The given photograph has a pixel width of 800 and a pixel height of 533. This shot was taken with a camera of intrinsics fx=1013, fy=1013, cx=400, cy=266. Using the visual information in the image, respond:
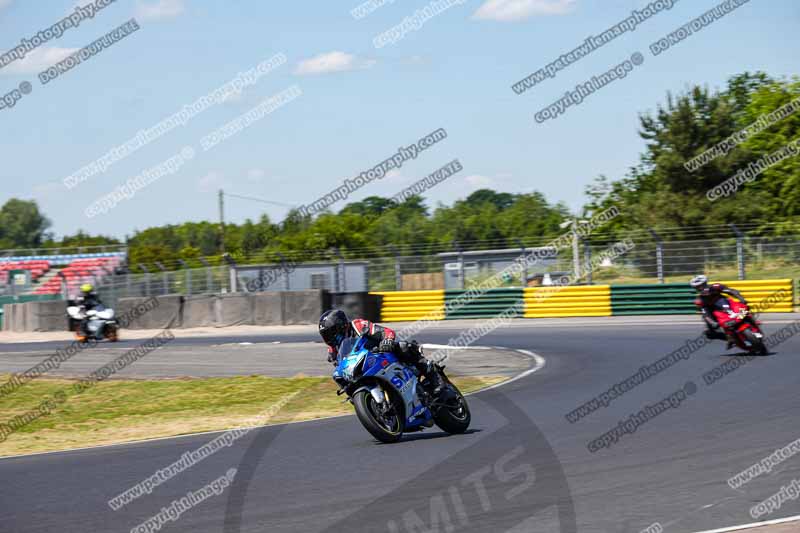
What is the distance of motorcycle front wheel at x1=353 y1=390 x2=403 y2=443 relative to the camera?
9.12m

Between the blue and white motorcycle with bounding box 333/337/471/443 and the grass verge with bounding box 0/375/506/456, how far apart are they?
110 inches

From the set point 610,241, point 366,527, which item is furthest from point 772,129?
point 366,527

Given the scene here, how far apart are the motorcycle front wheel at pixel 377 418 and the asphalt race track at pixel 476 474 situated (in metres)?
0.13

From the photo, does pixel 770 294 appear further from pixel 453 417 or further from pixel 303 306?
pixel 453 417

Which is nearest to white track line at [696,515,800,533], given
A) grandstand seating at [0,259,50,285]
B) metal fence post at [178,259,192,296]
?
metal fence post at [178,259,192,296]

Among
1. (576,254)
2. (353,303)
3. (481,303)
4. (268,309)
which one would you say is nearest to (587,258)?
(576,254)

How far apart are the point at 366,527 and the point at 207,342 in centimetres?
2089

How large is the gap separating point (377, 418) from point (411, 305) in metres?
21.4

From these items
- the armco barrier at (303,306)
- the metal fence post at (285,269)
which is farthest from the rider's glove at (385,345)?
the metal fence post at (285,269)

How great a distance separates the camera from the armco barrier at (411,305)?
30.4m

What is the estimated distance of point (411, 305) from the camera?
30.6 metres

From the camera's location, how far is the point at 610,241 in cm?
2947

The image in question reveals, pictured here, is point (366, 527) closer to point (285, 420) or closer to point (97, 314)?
point (285, 420)

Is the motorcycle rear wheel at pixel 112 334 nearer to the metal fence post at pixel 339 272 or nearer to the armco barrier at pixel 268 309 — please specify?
the armco barrier at pixel 268 309
